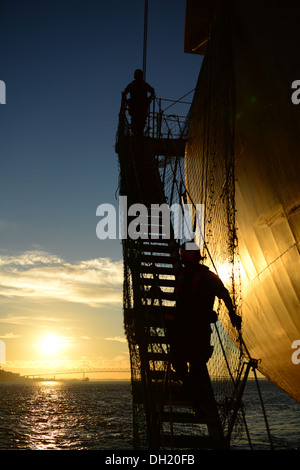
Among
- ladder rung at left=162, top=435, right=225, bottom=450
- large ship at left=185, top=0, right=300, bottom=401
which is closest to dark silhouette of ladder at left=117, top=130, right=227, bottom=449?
ladder rung at left=162, top=435, right=225, bottom=450

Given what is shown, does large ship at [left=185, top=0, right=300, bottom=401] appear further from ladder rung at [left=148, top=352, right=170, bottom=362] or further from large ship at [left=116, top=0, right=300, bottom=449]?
ladder rung at [left=148, top=352, right=170, bottom=362]

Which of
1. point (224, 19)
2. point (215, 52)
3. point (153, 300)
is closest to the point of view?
point (224, 19)

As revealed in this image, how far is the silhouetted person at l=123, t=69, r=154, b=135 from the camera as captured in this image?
515 inches

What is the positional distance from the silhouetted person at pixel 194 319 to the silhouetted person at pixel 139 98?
9.31 metres

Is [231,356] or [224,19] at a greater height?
[224,19]

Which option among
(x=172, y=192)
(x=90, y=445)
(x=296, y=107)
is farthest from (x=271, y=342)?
(x=90, y=445)

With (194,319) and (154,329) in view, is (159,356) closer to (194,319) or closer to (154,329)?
(154,329)

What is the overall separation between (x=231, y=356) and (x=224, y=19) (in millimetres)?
5163

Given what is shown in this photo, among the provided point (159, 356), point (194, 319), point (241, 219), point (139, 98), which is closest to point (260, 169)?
point (241, 219)

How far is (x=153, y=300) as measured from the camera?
768 cm

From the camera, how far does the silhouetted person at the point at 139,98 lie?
515 inches

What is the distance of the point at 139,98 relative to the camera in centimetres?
1305
